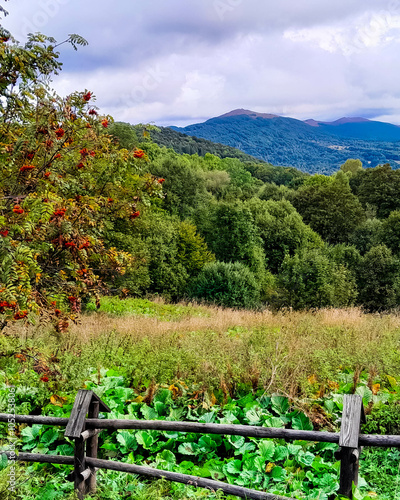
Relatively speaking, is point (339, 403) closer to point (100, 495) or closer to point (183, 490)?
point (183, 490)

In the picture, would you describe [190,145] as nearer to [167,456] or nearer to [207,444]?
[207,444]

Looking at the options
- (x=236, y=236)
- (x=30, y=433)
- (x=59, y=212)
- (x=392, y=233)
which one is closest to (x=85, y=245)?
(x=59, y=212)

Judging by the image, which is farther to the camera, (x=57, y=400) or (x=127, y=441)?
(x=57, y=400)

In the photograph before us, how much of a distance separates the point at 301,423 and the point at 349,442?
5.83 ft

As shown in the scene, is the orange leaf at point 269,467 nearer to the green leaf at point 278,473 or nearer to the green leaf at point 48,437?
the green leaf at point 278,473

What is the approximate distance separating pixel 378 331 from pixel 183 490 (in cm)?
543

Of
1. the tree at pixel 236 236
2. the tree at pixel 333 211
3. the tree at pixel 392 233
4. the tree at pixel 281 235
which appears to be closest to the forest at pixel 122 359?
the tree at pixel 236 236

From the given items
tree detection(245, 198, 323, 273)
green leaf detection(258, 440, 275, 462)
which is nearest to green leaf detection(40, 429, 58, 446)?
green leaf detection(258, 440, 275, 462)

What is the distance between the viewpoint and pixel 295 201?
46469 millimetres

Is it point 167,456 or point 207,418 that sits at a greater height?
point 207,418

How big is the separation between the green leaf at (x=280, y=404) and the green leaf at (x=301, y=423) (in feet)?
0.64

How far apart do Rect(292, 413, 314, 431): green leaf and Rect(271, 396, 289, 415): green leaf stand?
20 centimetres

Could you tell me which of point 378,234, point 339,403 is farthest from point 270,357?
point 378,234

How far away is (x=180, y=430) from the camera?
3945 millimetres
